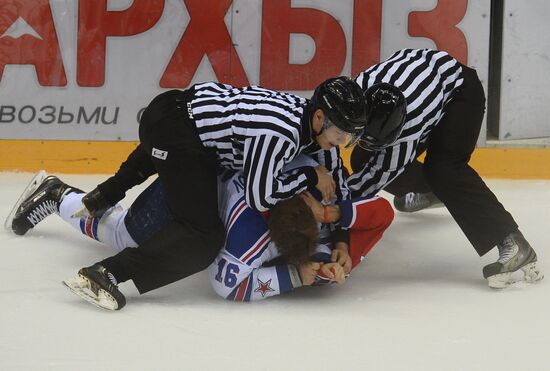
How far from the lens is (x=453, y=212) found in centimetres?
302

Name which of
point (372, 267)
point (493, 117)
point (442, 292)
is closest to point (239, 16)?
point (493, 117)

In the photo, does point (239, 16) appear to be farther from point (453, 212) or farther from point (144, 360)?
point (144, 360)

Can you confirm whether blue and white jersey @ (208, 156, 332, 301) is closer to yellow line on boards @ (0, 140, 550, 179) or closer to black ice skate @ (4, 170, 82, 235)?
black ice skate @ (4, 170, 82, 235)

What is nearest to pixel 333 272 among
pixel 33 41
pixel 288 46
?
pixel 288 46

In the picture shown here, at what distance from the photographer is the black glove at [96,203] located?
A: 313 centimetres

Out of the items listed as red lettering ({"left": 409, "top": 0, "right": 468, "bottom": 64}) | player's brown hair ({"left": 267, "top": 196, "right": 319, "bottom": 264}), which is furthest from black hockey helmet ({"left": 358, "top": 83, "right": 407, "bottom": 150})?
red lettering ({"left": 409, "top": 0, "right": 468, "bottom": 64})

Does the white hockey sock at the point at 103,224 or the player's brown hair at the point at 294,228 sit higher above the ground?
the player's brown hair at the point at 294,228

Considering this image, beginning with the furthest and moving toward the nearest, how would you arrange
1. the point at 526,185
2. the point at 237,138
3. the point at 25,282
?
the point at 526,185 → the point at 25,282 → the point at 237,138

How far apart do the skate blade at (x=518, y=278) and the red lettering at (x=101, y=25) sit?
86.0 inches

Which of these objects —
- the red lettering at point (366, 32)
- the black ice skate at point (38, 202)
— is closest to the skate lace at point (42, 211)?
the black ice skate at point (38, 202)

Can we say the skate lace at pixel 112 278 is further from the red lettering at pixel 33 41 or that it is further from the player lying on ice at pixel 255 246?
the red lettering at pixel 33 41

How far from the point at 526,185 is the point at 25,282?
2.30 metres

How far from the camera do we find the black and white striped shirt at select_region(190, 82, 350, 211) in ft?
8.54

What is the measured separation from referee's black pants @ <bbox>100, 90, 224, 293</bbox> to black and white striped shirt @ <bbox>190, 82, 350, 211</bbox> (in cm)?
6
